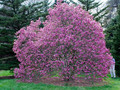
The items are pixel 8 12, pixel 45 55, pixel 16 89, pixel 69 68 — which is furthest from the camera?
pixel 8 12

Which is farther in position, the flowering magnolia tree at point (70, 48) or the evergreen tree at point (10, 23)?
the evergreen tree at point (10, 23)

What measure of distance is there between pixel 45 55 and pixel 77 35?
2.09m

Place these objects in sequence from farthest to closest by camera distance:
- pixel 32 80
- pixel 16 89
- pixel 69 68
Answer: pixel 32 80 < pixel 69 68 < pixel 16 89

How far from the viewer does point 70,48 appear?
8.13 meters

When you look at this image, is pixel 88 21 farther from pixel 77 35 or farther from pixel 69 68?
pixel 69 68

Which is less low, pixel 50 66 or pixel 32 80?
pixel 50 66

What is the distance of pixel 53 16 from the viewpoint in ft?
28.7

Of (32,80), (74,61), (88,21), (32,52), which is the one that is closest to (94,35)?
(88,21)

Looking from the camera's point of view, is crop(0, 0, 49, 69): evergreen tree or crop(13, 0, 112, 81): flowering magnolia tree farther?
crop(0, 0, 49, 69): evergreen tree

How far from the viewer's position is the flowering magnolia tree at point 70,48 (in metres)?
7.91

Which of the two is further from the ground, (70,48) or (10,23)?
(10,23)

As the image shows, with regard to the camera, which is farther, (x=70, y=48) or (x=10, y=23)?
(x=10, y=23)

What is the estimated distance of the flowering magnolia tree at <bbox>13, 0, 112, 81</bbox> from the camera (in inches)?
312

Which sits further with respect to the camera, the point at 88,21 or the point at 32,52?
the point at 32,52
